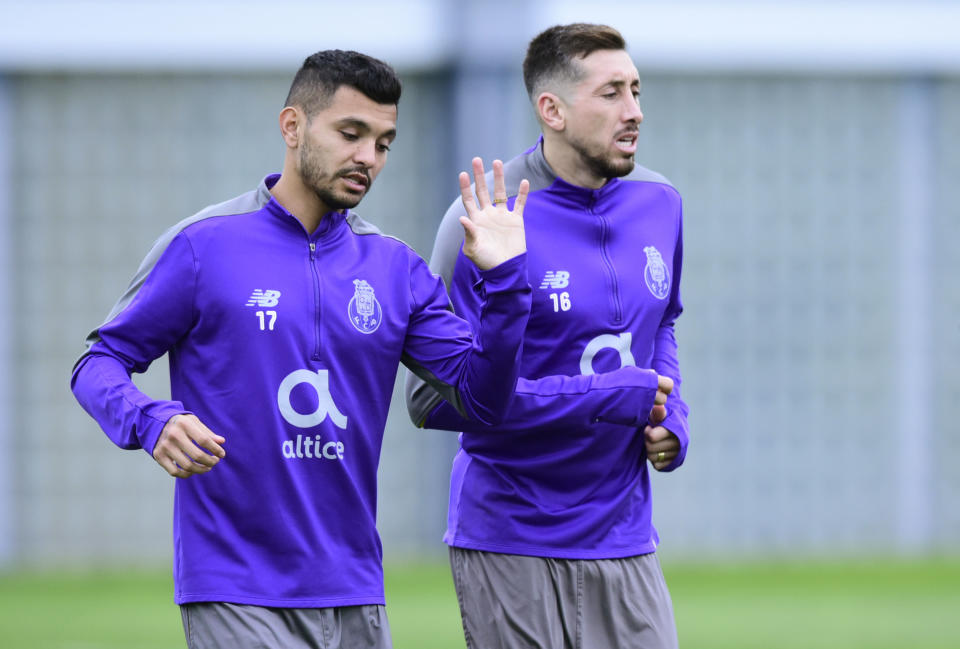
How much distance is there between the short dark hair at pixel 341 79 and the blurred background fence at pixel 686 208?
7603mm

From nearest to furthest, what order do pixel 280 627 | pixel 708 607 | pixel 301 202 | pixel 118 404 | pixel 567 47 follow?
pixel 118 404 < pixel 280 627 < pixel 301 202 < pixel 567 47 < pixel 708 607

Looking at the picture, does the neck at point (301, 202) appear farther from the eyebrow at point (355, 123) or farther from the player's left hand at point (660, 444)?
the player's left hand at point (660, 444)

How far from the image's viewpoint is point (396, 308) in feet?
12.2

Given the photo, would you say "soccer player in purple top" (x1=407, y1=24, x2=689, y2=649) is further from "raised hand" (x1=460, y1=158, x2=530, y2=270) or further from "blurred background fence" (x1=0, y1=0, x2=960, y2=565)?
"blurred background fence" (x1=0, y1=0, x2=960, y2=565)

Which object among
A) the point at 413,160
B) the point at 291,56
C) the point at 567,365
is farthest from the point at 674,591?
the point at 567,365

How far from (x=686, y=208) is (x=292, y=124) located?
835cm

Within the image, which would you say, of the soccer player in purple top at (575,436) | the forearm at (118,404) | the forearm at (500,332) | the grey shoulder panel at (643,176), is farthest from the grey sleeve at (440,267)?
the forearm at (118,404)

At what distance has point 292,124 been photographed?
12.4ft

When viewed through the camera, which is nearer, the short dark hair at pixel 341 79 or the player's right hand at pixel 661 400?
the short dark hair at pixel 341 79

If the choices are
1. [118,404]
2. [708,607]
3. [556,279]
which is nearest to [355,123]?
[556,279]

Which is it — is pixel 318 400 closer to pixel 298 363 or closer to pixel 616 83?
pixel 298 363

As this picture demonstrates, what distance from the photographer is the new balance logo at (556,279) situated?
4117mm

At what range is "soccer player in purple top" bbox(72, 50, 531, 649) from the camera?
3.52m

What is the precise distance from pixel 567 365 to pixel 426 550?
301 inches
